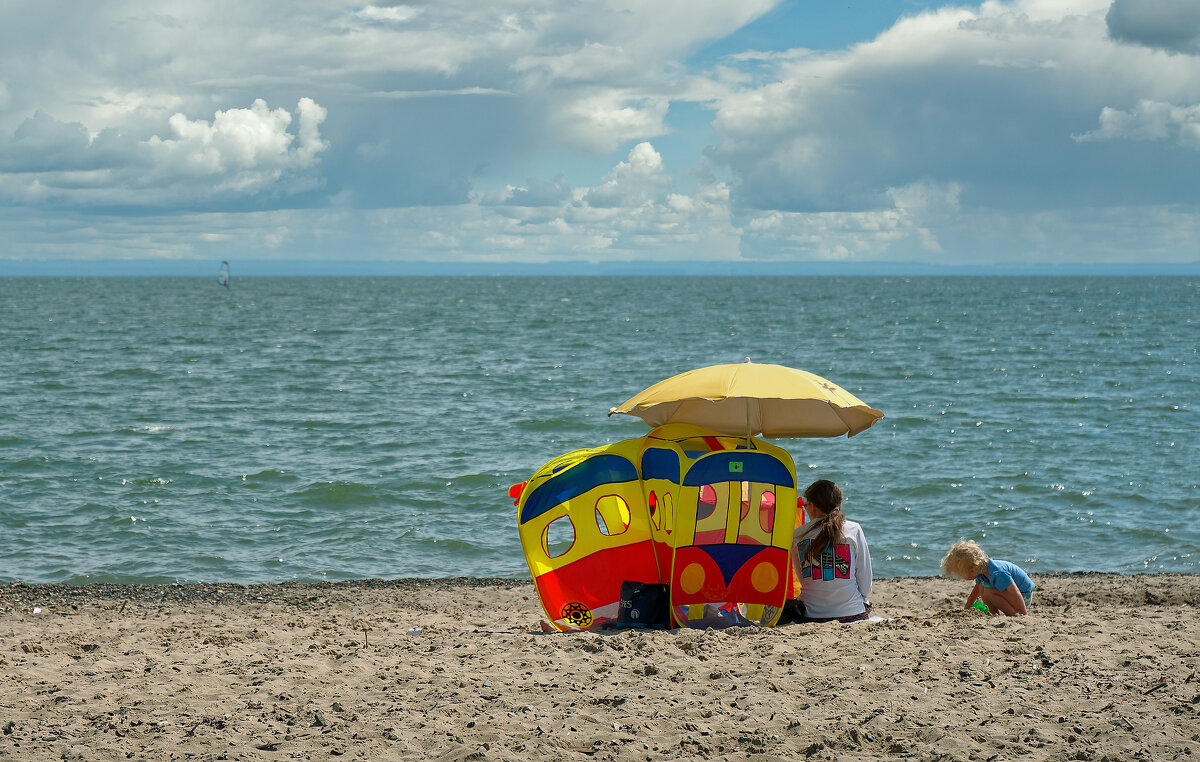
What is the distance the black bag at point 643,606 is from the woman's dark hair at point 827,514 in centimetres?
110

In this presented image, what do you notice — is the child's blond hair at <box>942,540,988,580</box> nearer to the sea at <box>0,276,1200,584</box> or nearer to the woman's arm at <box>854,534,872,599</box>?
the woman's arm at <box>854,534,872,599</box>

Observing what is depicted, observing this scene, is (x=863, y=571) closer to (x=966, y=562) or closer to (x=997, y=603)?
(x=966, y=562)

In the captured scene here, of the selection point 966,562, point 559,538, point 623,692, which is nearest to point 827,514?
point 966,562

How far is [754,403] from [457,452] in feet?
31.5

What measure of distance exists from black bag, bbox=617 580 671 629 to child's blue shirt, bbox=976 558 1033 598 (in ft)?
7.44

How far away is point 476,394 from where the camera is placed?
23.8 m

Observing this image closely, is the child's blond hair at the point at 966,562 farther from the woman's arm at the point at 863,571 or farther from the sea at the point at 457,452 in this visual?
the sea at the point at 457,452

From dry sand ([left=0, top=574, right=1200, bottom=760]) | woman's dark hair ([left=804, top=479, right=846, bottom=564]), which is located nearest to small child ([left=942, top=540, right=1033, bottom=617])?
dry sand ([left=0, top=574, right=1200, bottom=760])

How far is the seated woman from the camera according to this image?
269 inches

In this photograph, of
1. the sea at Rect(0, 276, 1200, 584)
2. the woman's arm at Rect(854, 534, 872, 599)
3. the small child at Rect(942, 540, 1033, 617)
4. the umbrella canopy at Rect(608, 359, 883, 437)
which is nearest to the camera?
the umbrella canopy at Rect(608, 359, 883, 437)

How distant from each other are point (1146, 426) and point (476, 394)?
14110mm

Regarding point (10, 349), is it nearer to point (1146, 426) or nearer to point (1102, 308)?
point (1146, 426)

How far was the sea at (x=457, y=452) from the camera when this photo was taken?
11.1 metres

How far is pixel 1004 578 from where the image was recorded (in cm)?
701
